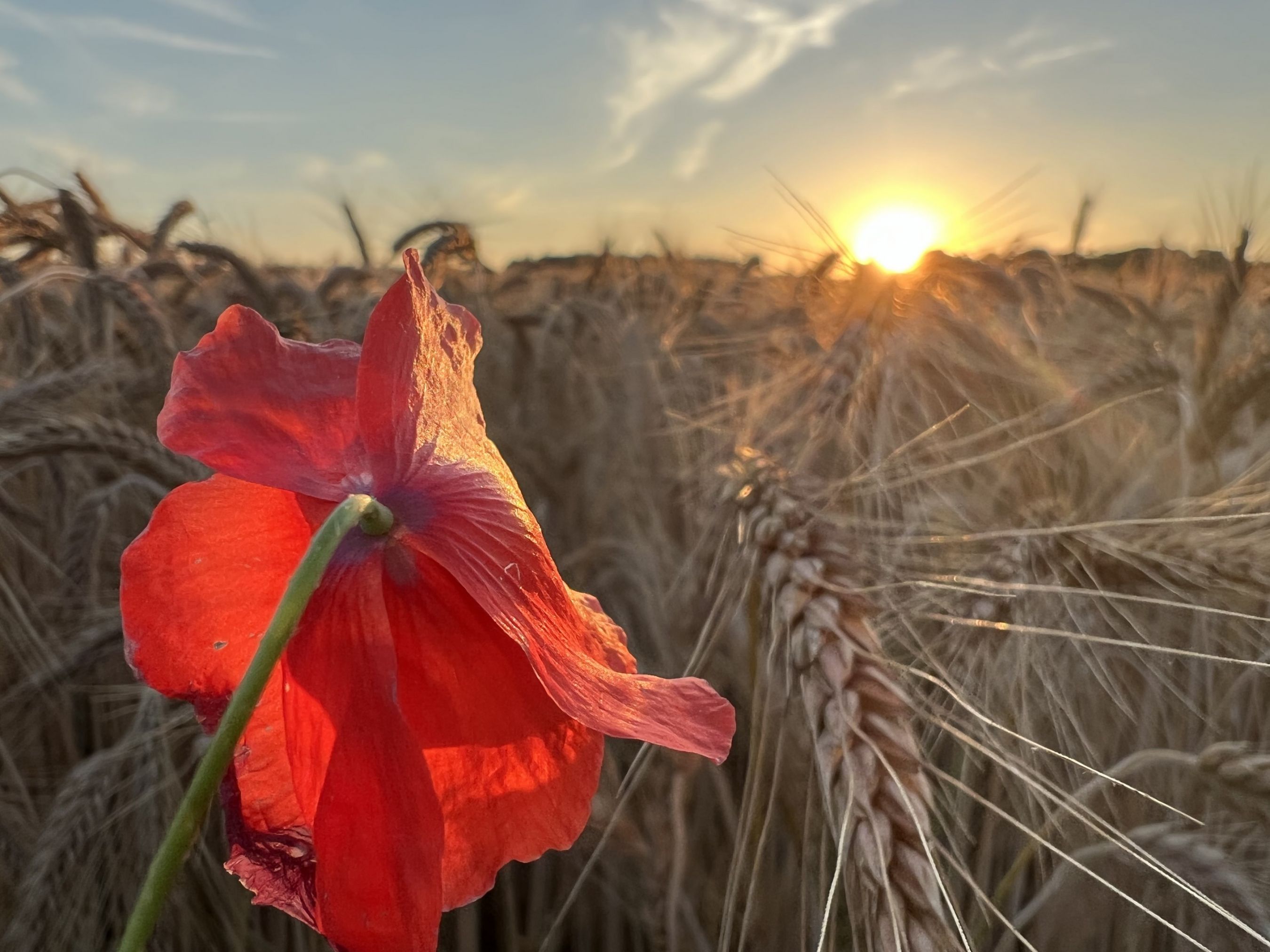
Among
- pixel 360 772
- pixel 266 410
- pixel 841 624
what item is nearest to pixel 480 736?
pixel 360 772

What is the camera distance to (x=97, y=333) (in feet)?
5.17

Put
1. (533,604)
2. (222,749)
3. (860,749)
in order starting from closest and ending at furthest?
(222,749), (533,604), (860,749)

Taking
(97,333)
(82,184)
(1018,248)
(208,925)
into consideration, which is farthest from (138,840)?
(1018,248)

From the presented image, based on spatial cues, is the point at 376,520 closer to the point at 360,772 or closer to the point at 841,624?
the point at 360,772

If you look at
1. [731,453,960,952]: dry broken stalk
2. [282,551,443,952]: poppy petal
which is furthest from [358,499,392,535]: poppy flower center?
[731,453,960,952]: dry broken stalk

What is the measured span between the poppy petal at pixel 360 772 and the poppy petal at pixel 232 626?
30 mm

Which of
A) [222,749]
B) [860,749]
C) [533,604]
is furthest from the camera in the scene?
[860,749]

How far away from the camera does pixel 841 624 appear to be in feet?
2.05

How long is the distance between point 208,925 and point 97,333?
1001 millimetres

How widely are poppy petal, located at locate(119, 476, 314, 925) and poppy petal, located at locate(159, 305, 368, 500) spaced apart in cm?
3

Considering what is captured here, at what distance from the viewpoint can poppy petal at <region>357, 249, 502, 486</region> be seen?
1.29 ft

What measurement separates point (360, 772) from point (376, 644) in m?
0.05

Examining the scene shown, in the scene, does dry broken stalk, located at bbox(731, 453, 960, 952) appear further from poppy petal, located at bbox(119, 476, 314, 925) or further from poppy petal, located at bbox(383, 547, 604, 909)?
poppy petal, located at bbox(119, 476, 314, 925)

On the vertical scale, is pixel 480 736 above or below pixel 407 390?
below
